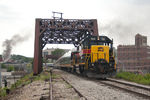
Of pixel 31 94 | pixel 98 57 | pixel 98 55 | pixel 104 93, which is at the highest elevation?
pixel 98 55

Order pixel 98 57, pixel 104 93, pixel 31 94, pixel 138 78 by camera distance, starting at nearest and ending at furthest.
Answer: pixel 104 93 → pixel 31 94 → pixel 138 78 → pixel 98 57

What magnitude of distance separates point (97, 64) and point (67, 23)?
40.5 feet

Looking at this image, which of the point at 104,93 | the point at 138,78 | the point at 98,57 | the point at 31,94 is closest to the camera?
the point at 104,93

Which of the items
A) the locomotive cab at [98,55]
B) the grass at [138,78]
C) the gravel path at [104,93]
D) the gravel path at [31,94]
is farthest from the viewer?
the locomotive cab at [98,55]

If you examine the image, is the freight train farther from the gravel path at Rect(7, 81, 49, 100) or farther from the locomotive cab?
the gravel path at Rect(7, 81, 49, 100)

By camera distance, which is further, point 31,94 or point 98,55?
point 98,55

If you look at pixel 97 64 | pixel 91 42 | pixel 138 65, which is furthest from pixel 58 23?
pixel 138 65

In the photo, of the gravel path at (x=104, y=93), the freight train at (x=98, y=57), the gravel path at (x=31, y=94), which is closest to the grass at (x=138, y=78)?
the freight train at (x=98, y=57)

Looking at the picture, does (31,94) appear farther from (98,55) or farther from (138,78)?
(138,78)

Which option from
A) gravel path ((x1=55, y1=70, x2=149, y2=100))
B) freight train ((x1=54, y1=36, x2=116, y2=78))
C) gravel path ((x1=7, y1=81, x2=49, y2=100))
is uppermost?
freight train ((x1=54, y1=36, x2=116, y2=78))

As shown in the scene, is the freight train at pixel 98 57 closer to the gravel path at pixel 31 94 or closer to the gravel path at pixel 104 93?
the gravel path at pixel 104 93

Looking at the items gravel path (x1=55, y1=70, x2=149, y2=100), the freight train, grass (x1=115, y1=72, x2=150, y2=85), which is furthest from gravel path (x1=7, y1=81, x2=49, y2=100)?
grass (x1=115, y1=72, x2=150, y2=85)

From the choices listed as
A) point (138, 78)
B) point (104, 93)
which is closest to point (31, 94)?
point (104, 93)

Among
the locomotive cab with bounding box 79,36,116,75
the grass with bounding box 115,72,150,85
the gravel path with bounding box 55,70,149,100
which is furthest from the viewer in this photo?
the locomotive cab with bounding box 79,36,116,75
